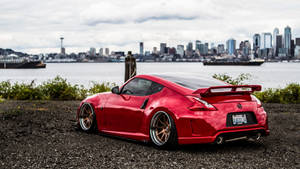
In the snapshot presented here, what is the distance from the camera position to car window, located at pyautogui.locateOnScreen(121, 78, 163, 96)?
6895 millimetres

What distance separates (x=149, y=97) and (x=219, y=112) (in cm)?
130

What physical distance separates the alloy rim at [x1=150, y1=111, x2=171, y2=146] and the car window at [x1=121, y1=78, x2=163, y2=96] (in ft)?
1.68

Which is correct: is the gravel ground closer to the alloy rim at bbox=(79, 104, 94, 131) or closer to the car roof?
the alloy rim at bbox=(79, 104, 94, 131)

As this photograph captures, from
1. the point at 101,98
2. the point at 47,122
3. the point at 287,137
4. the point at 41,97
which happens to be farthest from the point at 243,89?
the point at 41,97

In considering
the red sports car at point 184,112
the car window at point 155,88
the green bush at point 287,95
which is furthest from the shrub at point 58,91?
the car window at point 155,88

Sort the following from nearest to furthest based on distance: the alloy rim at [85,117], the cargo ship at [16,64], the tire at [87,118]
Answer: the tire at [87,118] → the alloy rim at [85,117] → the cargo ship at [16,64]

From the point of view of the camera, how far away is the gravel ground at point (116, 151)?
5.66m

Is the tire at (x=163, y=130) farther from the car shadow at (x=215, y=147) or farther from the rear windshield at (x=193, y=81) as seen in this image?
the rear windshield at (x=193, y=81)

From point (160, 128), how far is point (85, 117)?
2.41m

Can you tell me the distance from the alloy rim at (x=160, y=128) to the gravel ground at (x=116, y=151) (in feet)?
0.57

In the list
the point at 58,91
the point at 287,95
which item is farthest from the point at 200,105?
the point at 58,91

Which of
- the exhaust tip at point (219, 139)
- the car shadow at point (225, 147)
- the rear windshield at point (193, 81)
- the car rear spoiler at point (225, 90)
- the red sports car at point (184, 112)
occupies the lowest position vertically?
the car shadow at point (225, 147)

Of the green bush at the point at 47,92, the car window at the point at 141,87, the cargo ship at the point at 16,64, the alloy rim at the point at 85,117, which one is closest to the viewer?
the car window at the point at 141,87

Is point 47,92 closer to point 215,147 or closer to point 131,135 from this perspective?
point 131,135
